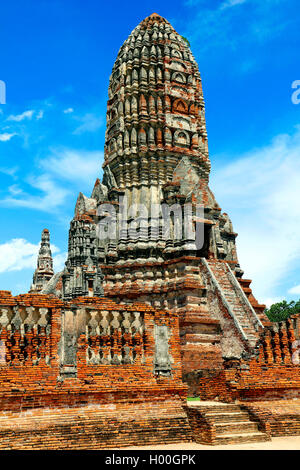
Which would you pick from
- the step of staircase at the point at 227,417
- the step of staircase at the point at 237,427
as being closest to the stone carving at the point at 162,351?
the step of staircase at the point at 227,417

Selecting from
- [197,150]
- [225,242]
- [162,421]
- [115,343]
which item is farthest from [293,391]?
[197,150]

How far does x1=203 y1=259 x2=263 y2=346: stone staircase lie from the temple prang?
0.20 feet

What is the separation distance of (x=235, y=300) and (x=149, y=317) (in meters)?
8.90

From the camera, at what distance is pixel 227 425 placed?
433 inches

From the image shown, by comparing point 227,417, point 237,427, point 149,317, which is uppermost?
point 149,317

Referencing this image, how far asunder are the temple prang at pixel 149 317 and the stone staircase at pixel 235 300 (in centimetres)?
6

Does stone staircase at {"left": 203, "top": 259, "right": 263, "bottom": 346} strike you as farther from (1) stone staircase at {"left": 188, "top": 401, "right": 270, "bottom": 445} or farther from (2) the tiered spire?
(2) the tiered spire

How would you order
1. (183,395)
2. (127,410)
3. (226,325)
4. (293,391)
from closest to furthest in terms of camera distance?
1. (127,410)
2. (183,395)
3. (293,391)
4. (226,325)

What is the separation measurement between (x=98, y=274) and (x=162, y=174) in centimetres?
667

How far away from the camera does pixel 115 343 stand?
35.5 ft

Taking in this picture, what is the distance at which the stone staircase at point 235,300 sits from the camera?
18.0 meters

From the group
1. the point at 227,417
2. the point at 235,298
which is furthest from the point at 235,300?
the point at 227,417

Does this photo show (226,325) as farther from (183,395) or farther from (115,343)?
(115,343)

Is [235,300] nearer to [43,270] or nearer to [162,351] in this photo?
[162,351]
